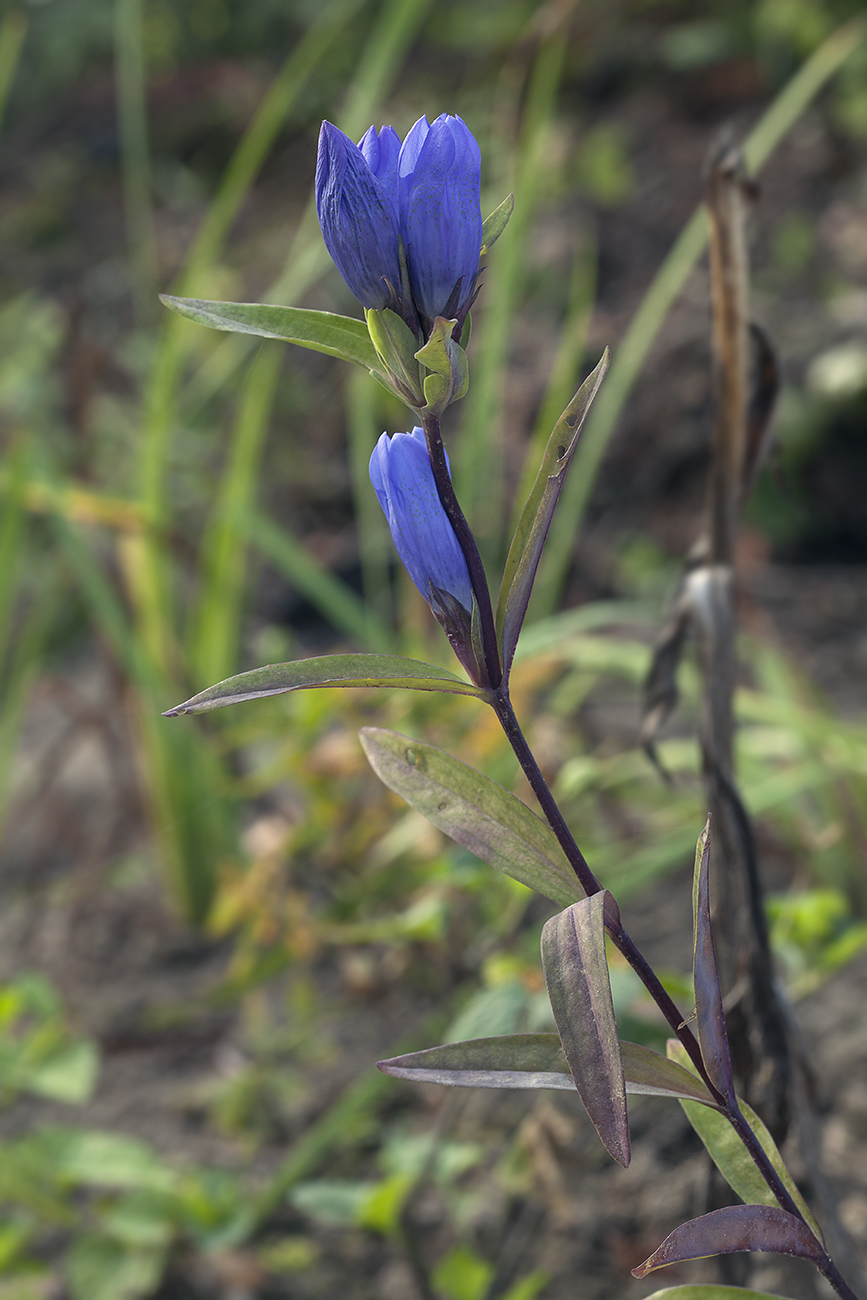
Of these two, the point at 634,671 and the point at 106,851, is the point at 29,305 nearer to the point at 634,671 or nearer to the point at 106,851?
the point at 106,851

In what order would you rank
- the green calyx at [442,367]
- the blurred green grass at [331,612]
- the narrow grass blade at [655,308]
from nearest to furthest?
the green calyx at [442,367] → the blurred green grass at [331,612] → the narrow grass blade at [655,308]

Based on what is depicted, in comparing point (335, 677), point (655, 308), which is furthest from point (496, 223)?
point (655, 308)

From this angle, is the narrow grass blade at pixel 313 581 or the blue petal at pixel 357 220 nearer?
the blue petal at pixel 357 220

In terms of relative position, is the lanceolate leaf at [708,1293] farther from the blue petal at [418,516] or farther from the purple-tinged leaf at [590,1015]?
the blue petal at [418,516]

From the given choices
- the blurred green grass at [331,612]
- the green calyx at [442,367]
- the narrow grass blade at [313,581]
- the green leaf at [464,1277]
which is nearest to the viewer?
the green calyx at [442,367]

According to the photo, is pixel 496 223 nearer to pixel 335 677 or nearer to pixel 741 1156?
pixel 335 677

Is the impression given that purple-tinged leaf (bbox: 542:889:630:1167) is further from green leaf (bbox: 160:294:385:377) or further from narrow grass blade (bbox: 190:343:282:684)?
narrow grass blade (bbox: 190:343:282:684)

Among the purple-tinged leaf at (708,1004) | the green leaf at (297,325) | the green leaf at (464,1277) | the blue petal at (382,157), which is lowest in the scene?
the green leaf at (464,1277)

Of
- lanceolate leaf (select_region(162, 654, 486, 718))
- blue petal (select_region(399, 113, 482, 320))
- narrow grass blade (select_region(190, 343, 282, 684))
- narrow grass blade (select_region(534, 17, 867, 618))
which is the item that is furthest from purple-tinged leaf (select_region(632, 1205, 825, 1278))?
narrow grass blade (select_region(190, 343, 282, 684))

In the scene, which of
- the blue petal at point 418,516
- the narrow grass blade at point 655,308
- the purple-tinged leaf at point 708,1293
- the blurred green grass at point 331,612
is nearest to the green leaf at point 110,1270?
the blurred green grass at point 331,612
